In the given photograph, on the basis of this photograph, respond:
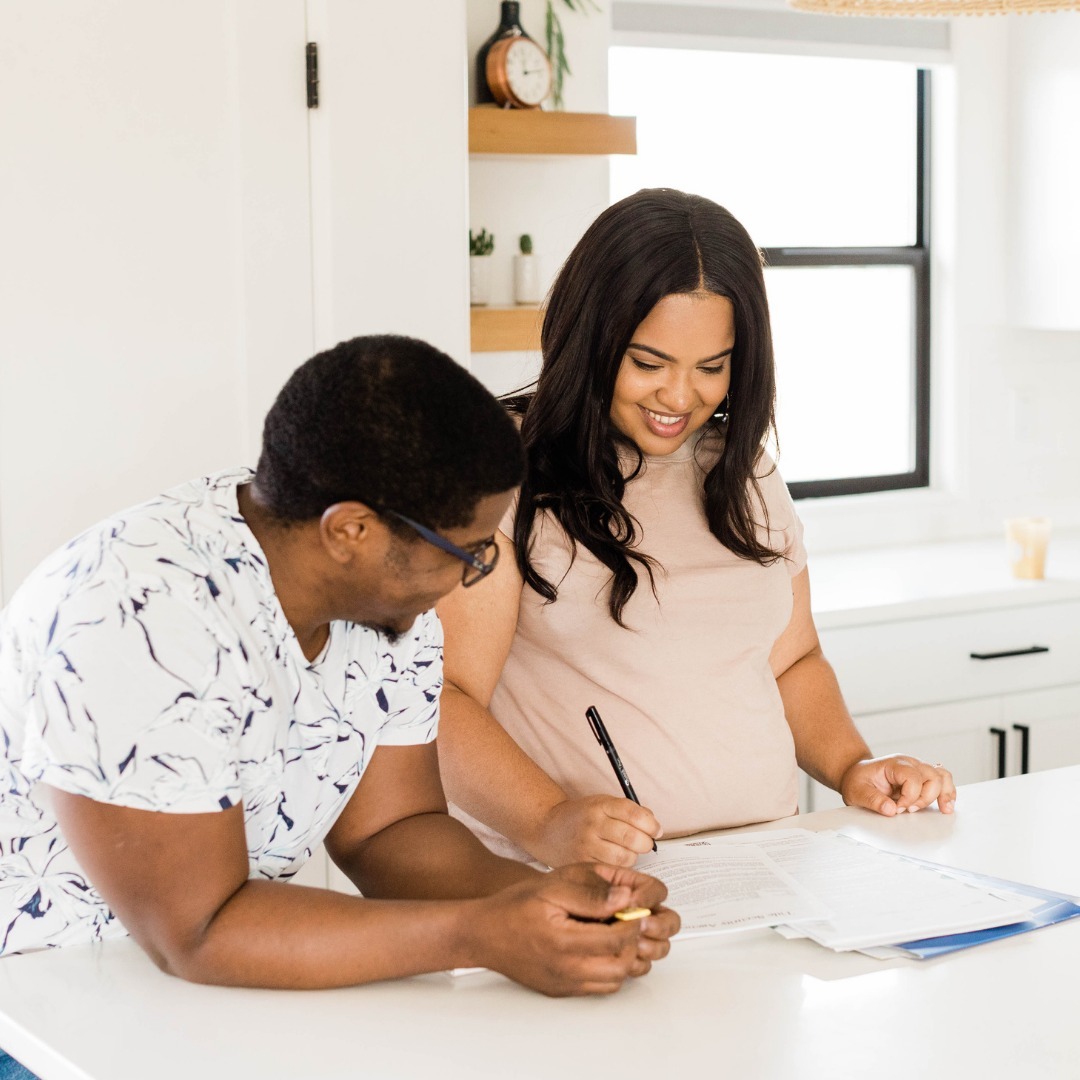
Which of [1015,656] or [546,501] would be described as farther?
[1015,656]

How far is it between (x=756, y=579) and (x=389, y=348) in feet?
2.55

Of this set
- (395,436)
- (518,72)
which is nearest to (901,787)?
(395,436)

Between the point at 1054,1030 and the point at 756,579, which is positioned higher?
the point at 756,579

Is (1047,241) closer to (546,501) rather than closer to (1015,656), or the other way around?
(1015,656)

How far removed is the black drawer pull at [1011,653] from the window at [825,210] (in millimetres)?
757

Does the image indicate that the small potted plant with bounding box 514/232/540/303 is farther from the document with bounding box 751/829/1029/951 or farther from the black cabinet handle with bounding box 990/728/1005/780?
the document with bounding box 751/829/1029/951

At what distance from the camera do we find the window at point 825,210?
11.6 ft

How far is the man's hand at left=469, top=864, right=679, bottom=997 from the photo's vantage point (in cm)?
118

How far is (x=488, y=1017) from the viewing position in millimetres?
1177

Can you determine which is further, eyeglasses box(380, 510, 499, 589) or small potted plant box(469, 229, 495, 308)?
small potted plant box(469, 229, 495, 308)

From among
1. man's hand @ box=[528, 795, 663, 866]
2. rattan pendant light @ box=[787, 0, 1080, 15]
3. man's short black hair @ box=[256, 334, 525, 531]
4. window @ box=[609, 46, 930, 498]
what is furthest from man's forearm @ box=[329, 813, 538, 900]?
window @ box=[609, 46, 930, 498]

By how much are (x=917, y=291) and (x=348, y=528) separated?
292 centimetres

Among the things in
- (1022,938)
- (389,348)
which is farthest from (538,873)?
(389,348)

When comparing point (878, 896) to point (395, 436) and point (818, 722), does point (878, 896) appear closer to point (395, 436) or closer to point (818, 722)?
point (818, 722)
